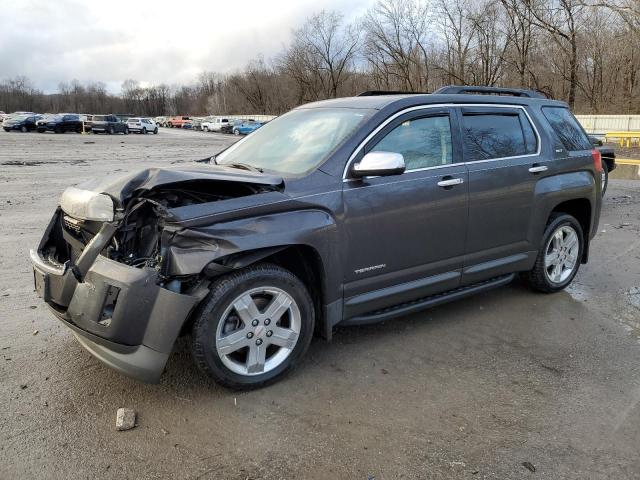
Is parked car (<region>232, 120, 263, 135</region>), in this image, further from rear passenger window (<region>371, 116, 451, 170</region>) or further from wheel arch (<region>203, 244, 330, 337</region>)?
wheel arch (<region>203, 244, 330, 337</region>)

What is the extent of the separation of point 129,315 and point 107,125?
44.8 m

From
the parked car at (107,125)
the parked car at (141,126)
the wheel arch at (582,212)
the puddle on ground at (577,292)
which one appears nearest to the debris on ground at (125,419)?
the puddle on ground at (577,292)

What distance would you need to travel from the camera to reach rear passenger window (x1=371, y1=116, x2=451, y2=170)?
3850 millimetres

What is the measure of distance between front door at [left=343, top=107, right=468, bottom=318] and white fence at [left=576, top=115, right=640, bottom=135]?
3154 centimetres

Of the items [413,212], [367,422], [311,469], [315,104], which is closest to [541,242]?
[413,212]

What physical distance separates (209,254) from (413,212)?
5.24 ft

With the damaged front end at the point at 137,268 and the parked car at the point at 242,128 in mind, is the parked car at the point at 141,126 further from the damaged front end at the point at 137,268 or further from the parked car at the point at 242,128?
the damaged front end at the point at 137,268

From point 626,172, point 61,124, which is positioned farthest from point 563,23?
point 61,124

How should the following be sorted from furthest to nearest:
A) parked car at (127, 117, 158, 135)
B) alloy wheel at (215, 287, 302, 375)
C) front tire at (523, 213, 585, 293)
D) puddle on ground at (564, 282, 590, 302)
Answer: parked car at (127, 117, 158, 135) → puddle on ground at (564, 282, 590, 302) → front tire at (523, 213, 585, 293) → alloy wheel at (215, 287, 302, 375)

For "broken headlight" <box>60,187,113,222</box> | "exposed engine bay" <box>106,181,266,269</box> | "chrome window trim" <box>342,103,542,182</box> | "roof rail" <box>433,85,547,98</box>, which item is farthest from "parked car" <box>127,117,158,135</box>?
"exposed engine bay" <box>106,181,266,269</box>

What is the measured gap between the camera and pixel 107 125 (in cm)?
4328

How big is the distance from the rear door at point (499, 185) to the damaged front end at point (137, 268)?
5.97 feet

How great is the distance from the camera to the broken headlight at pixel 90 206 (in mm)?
3096

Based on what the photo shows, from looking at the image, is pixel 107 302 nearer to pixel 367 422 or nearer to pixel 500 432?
pixel 367 422
